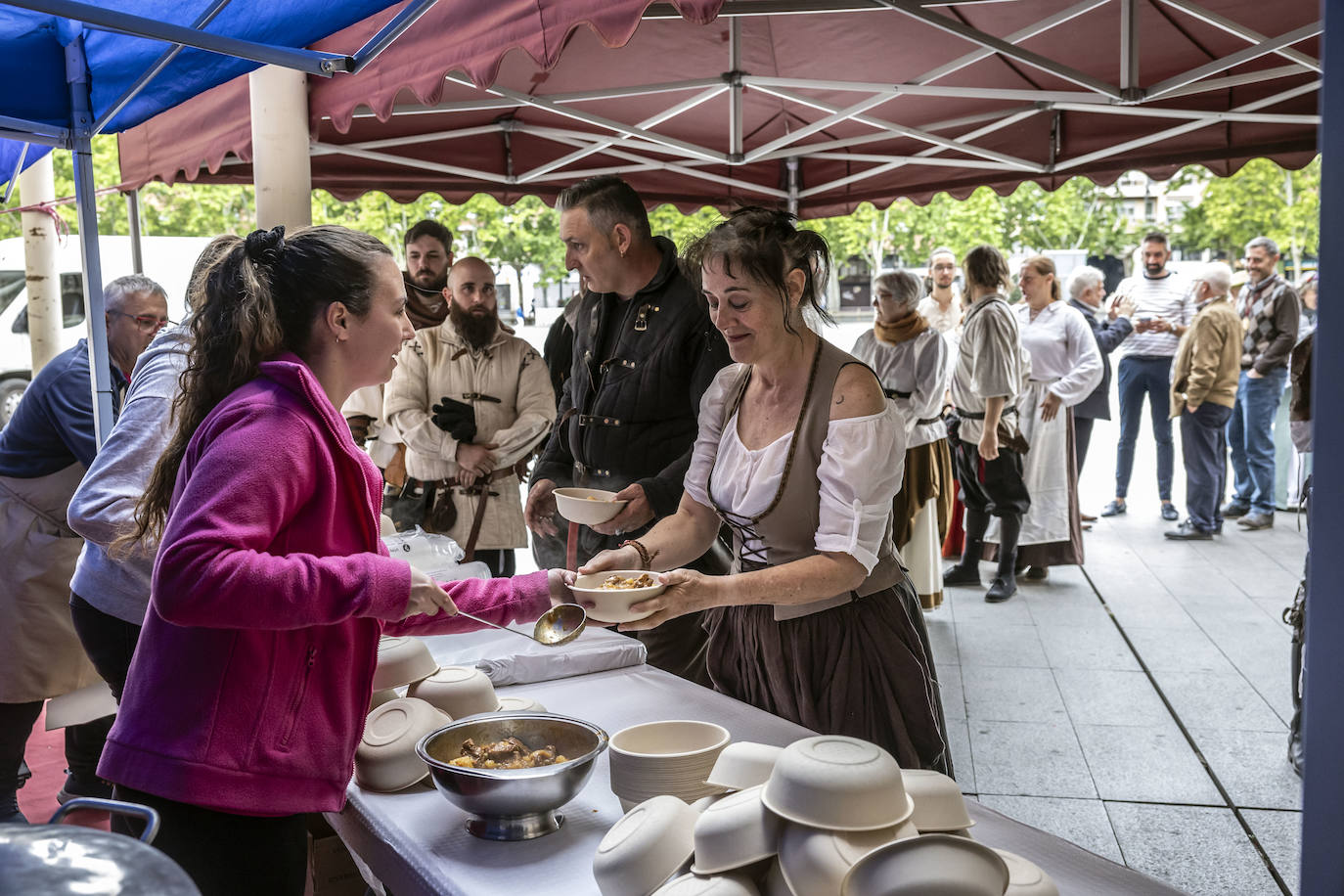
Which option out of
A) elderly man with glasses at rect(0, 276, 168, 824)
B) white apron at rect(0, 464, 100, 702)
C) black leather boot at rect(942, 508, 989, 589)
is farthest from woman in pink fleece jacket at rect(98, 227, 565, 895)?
black leather boot at rect(942, 508, 989, 589)

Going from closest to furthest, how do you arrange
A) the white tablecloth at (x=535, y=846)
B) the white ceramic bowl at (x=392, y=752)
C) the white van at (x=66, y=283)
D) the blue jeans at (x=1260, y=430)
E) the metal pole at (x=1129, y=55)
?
the white tablecloth at (x=535, y=846)
the white ceramic bowl at (x=392, y=752)
the metal pole at (x=1129, y=55)
the blue jeans at (x=1260, y=430)
the white van at (x=66, y=283)

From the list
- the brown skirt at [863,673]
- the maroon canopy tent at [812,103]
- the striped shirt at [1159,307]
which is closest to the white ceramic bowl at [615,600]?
the brown skirt at [863,673]

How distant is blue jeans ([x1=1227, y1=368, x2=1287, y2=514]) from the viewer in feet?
25.3

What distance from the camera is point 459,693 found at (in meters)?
1.89

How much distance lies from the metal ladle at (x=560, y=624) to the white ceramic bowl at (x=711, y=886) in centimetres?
69

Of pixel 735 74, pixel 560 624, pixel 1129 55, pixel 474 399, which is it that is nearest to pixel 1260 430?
pixel 1129 55

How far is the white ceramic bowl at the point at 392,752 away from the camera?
5.52 ft

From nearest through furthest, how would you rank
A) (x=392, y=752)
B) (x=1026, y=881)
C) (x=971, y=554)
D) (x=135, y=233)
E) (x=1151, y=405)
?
(x=1026, y=881) < (x=392, y=752) < (x=135, y=233) < (x=971, y=554) < (x=1151, y=405)

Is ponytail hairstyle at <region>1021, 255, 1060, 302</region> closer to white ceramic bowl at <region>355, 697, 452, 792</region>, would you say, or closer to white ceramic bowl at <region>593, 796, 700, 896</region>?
white ceramic bowl at <region>355, 697, 452, 792</region>

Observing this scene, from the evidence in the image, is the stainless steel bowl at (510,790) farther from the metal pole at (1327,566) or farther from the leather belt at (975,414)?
the leather belt at (975,414)

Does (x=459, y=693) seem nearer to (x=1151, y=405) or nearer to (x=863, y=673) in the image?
(x=863, y=673)

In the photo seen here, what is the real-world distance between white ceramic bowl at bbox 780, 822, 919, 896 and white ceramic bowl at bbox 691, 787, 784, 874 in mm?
20

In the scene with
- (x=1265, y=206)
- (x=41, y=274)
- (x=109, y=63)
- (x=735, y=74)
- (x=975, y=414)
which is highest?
(x=1265, y=206)

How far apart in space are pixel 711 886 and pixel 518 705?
2.72 feet
